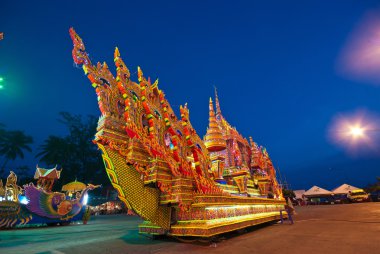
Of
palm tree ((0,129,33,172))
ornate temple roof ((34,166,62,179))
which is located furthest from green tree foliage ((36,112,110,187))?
ornate temple roof ((34,166,62,179))

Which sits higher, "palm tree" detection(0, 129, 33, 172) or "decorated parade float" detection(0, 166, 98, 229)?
"palm tree" detection(0, 129, 33, 172)

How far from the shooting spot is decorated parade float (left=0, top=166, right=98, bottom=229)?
1116 centimetres

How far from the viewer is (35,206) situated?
1183 cm

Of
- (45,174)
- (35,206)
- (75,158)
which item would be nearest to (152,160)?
(35,206)

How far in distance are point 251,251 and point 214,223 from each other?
3.43 feet

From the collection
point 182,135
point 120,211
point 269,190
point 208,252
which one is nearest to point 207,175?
point 182,135

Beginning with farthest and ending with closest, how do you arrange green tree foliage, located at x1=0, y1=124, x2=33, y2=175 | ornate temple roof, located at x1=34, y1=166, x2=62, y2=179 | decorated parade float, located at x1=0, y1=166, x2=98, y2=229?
green tree foliage, located at x1=0, y1=124, x2=33, y2=175
ornate temple roof, located at x1=34, y1=166, x2=62, y2=179
decorated parade float, located at x1=0, y1=166, x2=98, y2=229

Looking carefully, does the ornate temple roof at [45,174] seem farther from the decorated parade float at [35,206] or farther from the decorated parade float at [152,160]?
the decorated parade float at [152,160]

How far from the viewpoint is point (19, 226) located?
37.9 ft

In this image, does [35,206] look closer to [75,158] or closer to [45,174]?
[45,174]

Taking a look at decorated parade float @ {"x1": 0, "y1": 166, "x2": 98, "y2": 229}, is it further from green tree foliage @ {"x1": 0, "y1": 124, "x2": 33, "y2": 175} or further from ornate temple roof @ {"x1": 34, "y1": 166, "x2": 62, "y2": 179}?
green tree foliage @ {"x1": 0, "y1": 124, "x2": 33, "y2": 175}

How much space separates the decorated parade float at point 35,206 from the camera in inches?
440

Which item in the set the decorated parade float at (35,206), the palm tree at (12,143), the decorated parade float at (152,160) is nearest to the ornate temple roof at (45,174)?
the decorated parade float at (35,206)

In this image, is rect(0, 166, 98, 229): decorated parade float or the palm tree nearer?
rect(0, 166, 98, 229): decorated parade float
